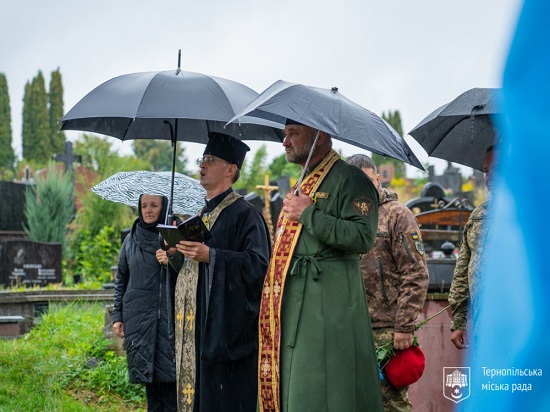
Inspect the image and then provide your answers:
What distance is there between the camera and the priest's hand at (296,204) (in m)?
4.07

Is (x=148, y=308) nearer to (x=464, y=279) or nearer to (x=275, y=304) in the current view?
(x=275, y=304)

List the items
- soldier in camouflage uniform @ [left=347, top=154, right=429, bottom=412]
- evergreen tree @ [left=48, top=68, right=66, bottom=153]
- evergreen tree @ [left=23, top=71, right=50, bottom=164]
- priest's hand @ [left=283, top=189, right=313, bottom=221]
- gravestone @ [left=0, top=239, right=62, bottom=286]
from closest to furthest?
priest's hand @ [left=283, top=189, right=313, bottom=221]
soldier in camouflage uniform @ [left=347, top=154, right=429, bottom=412]
gravestone @ [left=0, top=239, right=62, bottom=286]
evergreen tree @ [left=23, top=71, right=50, bottom=164]
evergreen tree @ [left=48, top=68, right=66, bottom=153]

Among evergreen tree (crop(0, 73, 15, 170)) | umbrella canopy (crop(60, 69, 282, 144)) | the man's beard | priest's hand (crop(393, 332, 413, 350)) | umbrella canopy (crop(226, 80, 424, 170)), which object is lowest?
priest's hand (crop(393, 332, 413, 350))

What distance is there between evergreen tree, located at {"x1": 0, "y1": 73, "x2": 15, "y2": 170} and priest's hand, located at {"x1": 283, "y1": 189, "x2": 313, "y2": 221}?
54812 millimetres

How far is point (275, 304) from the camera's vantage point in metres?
4.22

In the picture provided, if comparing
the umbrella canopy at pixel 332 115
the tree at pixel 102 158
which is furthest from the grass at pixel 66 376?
the tree at pixel 102 158

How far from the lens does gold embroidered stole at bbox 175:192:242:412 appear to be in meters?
5.00

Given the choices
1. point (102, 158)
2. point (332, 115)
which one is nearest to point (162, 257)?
point (332, 115)

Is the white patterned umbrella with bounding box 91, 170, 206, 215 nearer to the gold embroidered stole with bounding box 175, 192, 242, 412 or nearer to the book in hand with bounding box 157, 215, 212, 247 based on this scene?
the gold embroidered stole with bounding box 175, 192, 242, 412

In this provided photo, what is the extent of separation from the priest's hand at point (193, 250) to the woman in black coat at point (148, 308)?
78 centimetres

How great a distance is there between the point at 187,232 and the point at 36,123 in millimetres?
60638

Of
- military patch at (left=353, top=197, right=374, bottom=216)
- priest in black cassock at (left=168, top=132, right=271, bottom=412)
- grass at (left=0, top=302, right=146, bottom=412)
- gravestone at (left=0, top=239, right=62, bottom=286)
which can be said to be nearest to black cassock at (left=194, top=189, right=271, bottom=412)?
priest in black cassock at (left=168, top=132, right=271, bottom=412)

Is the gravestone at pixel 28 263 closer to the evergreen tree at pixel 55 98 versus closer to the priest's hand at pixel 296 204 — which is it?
the priest's hand at pixel 296 204

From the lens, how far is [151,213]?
596cm
